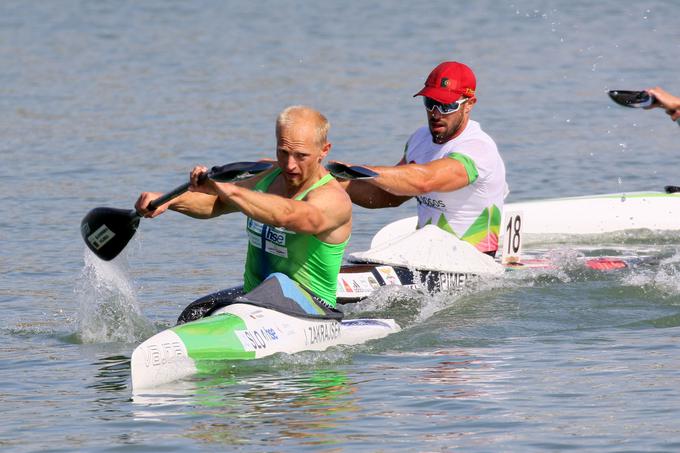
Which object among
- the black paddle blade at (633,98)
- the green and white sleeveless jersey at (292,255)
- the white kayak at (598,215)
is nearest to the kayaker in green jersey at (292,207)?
the green and white sleeveless jersey at (292,255)

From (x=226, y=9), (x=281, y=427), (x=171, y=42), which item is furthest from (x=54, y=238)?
(x=226, y=9)

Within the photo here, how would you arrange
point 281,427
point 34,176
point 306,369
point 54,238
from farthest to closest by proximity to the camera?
point 34,176 → point 54,238 → point 306,369 → point 281,427

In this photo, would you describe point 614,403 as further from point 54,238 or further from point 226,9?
point 226,9

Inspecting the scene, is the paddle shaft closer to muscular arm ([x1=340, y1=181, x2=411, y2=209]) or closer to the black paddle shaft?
the black paddle shaft

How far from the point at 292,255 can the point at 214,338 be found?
681mm

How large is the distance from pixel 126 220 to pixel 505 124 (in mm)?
11463

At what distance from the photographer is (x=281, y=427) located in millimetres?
7203

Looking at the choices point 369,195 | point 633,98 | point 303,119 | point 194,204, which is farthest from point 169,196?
point 633,98

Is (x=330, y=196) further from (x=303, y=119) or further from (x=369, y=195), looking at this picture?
(x=369, y=195)

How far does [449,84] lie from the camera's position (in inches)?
416

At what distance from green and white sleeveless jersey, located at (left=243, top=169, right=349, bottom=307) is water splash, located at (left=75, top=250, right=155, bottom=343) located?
1.41 m

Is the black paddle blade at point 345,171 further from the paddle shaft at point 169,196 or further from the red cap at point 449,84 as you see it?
the red cap at point 449,84

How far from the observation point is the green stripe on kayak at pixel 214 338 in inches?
310

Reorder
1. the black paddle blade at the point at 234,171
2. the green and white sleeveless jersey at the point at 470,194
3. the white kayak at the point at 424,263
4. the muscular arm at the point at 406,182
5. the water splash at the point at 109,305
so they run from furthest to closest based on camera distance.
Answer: the green and white sleeveless jersey at the point at 470,194
the white kayak at the point at 424,263
the muscular arm at the point at 406,182
the water splash at the point at 109,305
the black paddle blade at the point at 234,171
